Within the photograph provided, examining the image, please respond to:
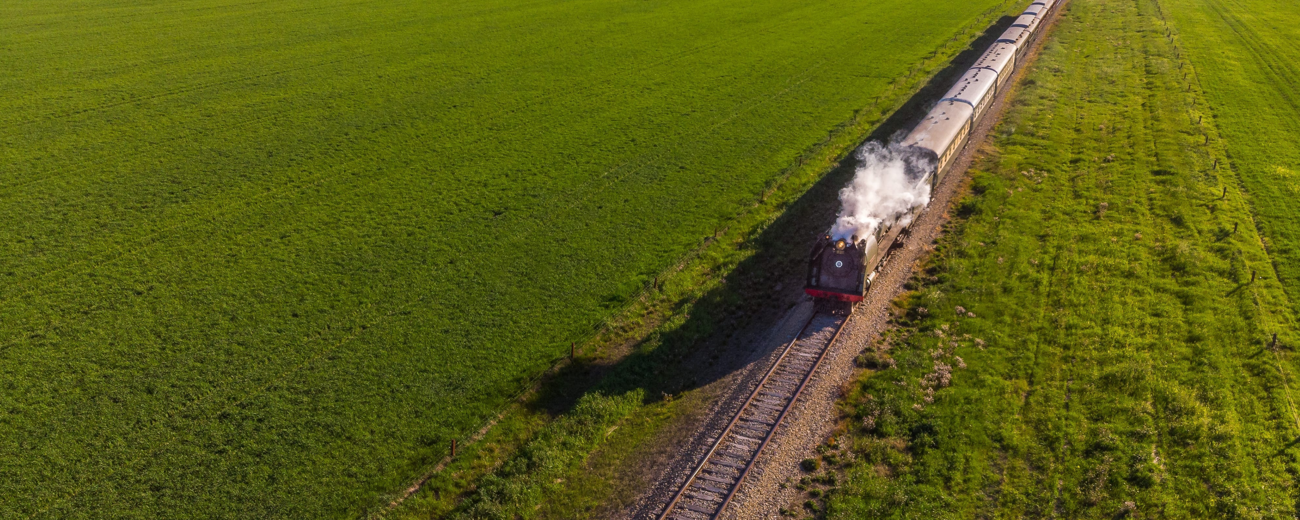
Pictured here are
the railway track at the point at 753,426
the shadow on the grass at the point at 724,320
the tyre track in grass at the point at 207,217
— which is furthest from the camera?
the tyre track in grass at the point at 207,217

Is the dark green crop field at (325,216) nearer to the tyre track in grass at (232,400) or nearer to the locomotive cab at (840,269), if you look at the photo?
the tyre track in grass at (232,400)

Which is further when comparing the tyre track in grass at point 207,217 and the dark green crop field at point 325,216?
the tyre track in grass at point 207,217

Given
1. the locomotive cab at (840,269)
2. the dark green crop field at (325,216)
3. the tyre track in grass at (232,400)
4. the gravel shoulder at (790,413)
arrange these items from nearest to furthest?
the gravel shoulder at (790,413), the tyre track in grass at (232,400), the dark green crop field at (325,216), the locomotive cab at (840,269)

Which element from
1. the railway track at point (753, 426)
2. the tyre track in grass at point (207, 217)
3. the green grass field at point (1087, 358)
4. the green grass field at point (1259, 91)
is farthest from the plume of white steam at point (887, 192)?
the green grass field at point (1259, 91)

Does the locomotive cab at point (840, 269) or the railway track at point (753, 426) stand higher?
the locomotive cab at point (840, 269)

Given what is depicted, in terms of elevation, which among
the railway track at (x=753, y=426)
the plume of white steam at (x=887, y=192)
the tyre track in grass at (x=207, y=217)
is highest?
the plume of white steam at (x=887, y=192)

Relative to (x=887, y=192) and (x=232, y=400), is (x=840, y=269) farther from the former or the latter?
(x=232, y=400)

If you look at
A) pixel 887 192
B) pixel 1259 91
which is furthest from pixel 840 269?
pixel 1259 91

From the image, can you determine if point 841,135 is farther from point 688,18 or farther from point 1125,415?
point 688,18
